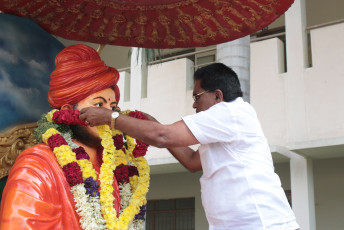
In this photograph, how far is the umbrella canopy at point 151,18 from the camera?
3762 millimetres

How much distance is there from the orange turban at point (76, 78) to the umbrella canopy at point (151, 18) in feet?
0.99

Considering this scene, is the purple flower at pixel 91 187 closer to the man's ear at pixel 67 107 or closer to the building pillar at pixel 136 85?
the man's ear at pixel 67 107

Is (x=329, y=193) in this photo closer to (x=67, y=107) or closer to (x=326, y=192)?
(x=326, y=192)

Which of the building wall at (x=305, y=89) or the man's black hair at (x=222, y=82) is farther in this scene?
the building wall at (x=305, y=89)

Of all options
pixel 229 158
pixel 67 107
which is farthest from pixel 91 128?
pixel 229 158

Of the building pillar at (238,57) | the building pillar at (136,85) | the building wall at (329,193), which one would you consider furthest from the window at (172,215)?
the building pillar at (238,57)

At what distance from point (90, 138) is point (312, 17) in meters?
10.3

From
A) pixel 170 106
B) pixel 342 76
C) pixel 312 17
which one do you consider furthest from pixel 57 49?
pixel 312 17

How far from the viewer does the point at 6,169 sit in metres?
3.60

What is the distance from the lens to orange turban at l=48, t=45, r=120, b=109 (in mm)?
3541

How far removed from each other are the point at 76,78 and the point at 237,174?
112 centimetres

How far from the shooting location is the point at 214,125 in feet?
10.7

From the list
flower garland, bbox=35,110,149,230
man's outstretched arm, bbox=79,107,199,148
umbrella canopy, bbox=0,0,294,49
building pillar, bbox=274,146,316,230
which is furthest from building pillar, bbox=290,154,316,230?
man's outstretched arm, bbox=79,107,199,148

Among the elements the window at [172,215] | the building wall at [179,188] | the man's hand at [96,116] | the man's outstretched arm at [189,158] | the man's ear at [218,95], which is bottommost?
the man's outstretched arm at [189,158]
